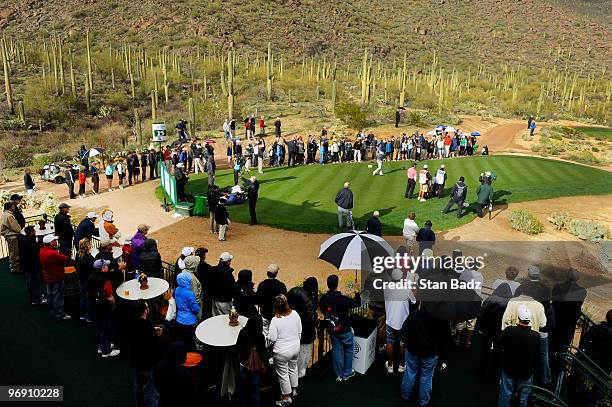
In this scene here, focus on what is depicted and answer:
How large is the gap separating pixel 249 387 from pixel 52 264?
16.9ft

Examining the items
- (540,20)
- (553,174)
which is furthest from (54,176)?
(540,20)

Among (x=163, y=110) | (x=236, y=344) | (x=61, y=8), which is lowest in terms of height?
(x=163, y=110)

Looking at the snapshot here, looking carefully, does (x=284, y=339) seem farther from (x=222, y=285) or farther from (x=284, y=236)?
(x=284, y=236)

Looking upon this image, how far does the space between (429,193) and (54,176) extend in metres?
21.1

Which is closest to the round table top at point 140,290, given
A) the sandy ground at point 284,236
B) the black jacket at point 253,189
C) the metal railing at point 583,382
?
the sandy ground at point 284,236

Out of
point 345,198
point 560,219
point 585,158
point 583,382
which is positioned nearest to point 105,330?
point 583,382

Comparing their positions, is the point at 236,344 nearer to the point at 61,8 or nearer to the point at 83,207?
the point at 83,207

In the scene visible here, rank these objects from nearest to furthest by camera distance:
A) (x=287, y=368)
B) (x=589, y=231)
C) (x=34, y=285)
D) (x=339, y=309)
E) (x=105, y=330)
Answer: (x=287, y=368)
(x=339, y=309)
(x=105, y=330)
(x=34, y=285)
(x=589, y=231)

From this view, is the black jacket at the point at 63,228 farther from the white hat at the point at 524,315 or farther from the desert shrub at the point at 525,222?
the desert shrub at the point at 525,222

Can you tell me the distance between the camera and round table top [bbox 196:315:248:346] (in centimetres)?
711

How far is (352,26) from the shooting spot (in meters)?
91.9

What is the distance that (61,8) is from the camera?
79.7m

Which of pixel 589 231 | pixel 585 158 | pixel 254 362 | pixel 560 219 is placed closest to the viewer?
pixel 254 362

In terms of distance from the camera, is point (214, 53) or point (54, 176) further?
point (214, 53)
